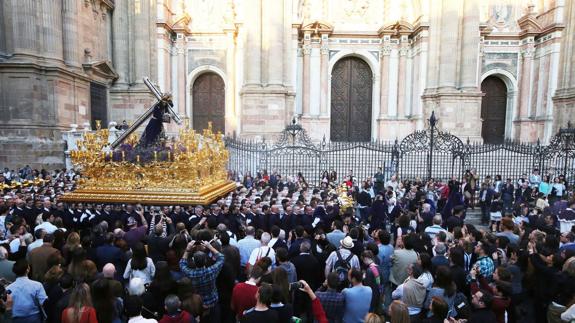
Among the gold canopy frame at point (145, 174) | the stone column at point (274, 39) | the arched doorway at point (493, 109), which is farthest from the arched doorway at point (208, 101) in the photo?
the arched doorway at point (493, 109)

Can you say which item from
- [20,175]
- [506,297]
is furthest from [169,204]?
[20,175]

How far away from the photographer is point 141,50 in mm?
24125

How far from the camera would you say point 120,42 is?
79.1 feet

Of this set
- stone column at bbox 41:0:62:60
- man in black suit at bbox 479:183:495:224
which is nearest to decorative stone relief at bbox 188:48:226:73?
stone column at bbox 41:0:62:60

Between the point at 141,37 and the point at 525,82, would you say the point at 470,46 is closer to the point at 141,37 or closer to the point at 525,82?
the point at 525,82

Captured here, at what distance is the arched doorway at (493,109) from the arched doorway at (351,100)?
8.35 metres

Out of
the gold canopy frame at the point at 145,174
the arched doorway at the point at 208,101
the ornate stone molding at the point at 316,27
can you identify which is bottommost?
the gold canopy frame at the point at 145,174

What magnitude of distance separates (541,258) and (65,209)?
8.79 meters

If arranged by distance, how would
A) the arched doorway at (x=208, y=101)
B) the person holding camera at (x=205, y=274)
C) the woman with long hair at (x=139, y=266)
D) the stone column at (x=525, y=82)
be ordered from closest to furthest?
the person holding camera at (x=205, y=274)
the woman with long hair at (x=139, y=266)
the stone column at (x=525, y=82)
the arched doorway at (x=208, y=101)

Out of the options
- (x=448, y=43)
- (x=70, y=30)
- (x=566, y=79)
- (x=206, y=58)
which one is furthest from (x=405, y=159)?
(x=70, y=30)

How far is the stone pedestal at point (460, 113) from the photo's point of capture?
23219mm

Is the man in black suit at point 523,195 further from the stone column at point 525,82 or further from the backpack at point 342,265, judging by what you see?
the stone column at point 525,82

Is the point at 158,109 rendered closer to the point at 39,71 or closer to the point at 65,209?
the point at 65,209

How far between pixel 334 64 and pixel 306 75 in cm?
228
